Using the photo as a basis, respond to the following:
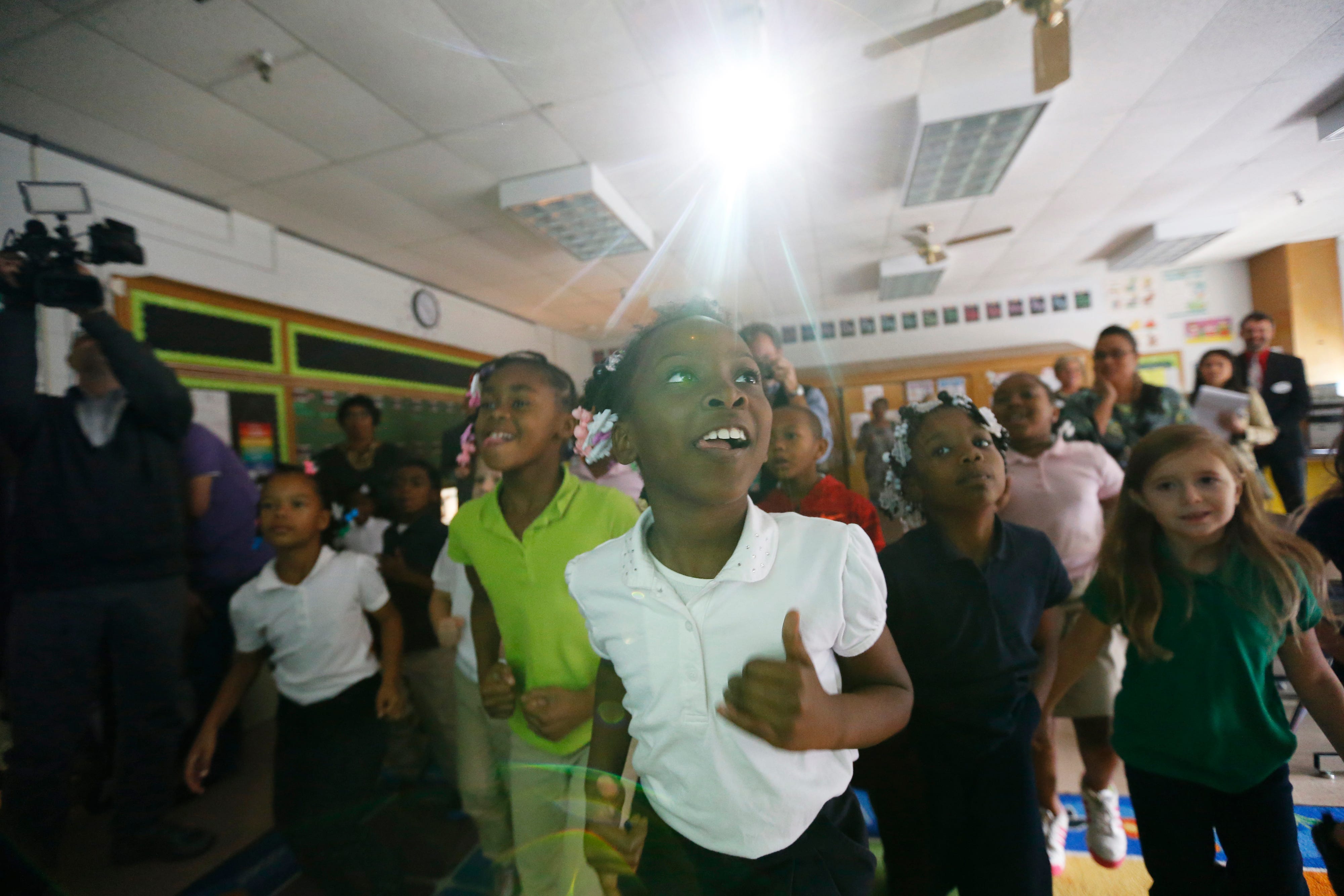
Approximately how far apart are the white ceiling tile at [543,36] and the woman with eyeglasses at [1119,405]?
3.37 feet

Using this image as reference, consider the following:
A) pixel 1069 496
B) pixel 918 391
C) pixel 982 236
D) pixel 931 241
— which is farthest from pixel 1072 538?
pixel 931 241

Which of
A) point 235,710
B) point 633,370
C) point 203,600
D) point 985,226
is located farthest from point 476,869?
point 985,226

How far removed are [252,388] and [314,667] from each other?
1.03 m

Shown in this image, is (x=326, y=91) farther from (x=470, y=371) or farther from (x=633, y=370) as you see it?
(x=633, y=370)

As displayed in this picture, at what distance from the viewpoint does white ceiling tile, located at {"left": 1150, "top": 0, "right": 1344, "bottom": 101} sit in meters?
0.58

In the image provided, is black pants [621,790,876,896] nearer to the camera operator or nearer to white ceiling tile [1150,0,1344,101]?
the camera operator

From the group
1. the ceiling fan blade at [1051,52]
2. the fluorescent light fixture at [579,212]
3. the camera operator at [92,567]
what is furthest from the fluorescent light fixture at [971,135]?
the camera operator at [92,567]

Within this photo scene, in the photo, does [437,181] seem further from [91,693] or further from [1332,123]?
[1332,123]

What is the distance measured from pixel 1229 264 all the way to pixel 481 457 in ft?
4.23

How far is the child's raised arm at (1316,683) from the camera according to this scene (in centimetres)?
69

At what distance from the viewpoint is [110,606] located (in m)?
0.73

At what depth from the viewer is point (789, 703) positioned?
493mm

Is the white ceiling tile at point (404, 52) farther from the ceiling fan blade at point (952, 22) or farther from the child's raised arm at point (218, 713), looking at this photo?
the child's raised arm at point (218, 713)

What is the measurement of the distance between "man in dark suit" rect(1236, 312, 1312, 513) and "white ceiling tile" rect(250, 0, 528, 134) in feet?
4.25
